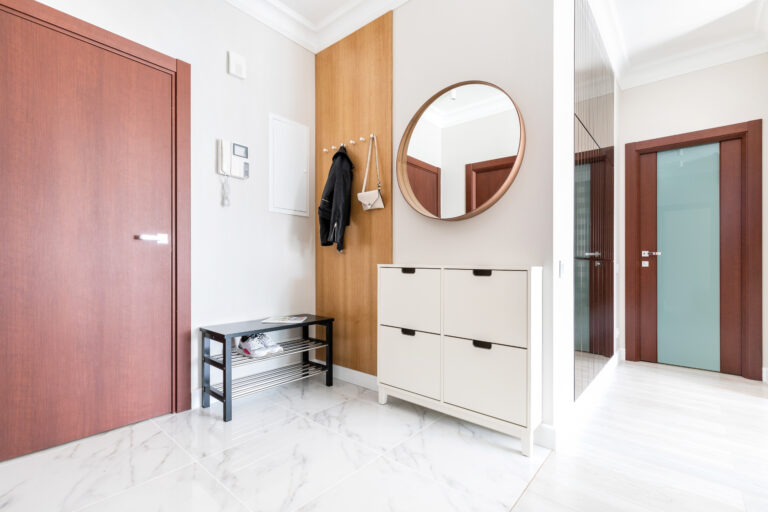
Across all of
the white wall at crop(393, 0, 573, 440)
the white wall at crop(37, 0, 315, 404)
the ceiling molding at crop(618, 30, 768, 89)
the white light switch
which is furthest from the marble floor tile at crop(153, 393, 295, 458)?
the ceiling molding at crop(618, 30, 768, 89)

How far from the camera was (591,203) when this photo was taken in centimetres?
237

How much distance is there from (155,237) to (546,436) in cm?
224

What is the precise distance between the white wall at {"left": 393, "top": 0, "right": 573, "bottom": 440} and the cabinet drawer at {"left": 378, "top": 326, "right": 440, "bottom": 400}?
0.48m

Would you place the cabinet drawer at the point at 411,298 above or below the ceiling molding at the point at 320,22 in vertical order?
below

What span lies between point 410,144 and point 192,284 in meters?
1.57

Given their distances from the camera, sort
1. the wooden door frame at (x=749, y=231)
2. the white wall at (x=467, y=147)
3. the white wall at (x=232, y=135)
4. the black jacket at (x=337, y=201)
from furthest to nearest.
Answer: the wooden door frame at (x=749, y=231) → the black jacket at (x=337, y=201) → the white wall at (x=232, y=135) → the white wall at (x=467, y=147)

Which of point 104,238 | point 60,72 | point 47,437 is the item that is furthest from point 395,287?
point 60,72

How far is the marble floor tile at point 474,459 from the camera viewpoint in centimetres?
138

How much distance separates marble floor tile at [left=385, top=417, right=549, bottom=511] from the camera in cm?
138

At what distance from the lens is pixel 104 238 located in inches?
71.5

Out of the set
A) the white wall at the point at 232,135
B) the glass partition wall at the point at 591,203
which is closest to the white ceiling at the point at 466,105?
the glass partition wall at the point at 591,203

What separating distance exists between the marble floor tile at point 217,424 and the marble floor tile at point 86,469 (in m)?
0.07

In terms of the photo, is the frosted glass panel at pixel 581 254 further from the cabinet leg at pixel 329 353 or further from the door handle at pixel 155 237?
the door handle at pixel 155 237

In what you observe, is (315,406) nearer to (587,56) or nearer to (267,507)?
(267,507)
